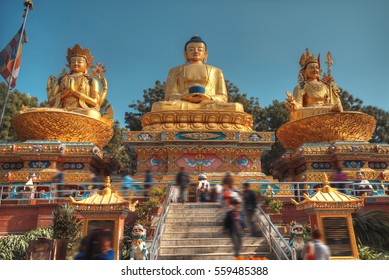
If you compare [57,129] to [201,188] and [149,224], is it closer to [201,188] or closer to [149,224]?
[201,188]

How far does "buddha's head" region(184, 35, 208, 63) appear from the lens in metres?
14.3

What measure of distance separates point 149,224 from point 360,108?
716 inches

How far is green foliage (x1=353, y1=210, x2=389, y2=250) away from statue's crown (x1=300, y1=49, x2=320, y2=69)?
808cm

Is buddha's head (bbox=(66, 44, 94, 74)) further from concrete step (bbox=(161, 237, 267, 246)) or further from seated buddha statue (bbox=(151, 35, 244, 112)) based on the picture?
concrete step (bbox=(161, 237, 267, 246))

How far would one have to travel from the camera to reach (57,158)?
418 inches

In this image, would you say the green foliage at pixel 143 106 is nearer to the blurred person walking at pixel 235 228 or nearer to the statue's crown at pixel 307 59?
the statue's crown at pixel 307 59

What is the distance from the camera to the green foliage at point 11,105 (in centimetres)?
1800

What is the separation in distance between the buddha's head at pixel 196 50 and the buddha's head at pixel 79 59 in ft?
12.5

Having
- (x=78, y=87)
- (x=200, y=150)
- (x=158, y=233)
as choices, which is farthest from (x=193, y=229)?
(x=78, y=87)

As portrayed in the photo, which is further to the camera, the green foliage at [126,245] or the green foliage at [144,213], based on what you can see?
the green foliage at [144,213]

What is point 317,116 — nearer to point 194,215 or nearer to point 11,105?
point 194,215

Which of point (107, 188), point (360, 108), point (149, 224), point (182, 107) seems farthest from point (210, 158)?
point (360, 108)

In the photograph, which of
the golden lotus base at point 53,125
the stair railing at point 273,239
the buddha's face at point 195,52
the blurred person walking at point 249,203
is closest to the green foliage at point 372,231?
the stair railing at point 273,239

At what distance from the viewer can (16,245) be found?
21.1 ft
